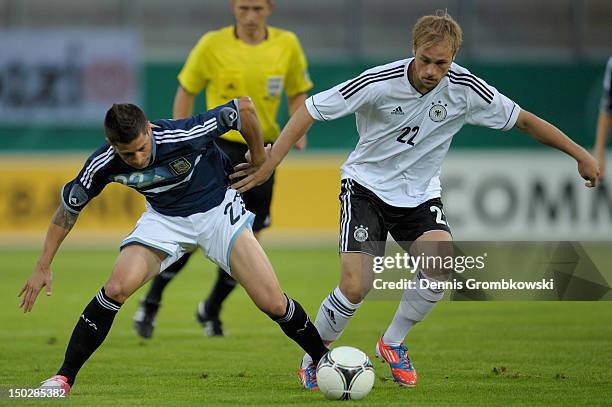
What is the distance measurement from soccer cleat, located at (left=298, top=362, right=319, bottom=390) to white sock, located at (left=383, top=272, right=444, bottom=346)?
58 cm

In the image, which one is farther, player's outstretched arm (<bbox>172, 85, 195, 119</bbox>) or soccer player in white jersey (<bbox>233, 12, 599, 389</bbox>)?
player's outstretched arm (<bbox>172, 85, 195, 119</bbox>)

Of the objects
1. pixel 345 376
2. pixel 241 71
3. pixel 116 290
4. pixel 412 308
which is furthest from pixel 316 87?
pixel 345 376

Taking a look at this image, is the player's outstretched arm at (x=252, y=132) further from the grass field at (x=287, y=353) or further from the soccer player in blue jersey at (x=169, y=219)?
the grass field at (x=287, y=353)

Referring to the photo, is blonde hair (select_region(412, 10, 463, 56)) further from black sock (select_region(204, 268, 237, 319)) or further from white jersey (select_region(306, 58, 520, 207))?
black sock (select_region(204, 268, 237, 319))

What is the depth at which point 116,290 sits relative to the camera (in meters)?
6.32

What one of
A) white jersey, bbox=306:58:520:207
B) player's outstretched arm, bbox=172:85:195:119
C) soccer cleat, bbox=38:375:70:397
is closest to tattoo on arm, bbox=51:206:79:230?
soccer cleat, bbox=38:375:70:397

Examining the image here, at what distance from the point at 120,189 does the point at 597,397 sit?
1187 centimetres

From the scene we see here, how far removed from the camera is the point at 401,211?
22.7 ft

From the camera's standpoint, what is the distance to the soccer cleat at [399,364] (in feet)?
22.4

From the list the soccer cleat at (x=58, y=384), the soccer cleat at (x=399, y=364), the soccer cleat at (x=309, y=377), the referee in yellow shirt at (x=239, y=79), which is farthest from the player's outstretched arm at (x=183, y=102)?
the soccer cleat at (x=58, y=384)

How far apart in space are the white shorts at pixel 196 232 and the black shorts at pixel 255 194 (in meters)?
2.27

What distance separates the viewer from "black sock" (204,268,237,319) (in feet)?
30.8

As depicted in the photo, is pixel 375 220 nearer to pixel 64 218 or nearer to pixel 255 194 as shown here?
pixel 64 218

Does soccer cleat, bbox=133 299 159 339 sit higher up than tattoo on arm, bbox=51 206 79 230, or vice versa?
tattoo on arm, bbox=51 206 79 230
